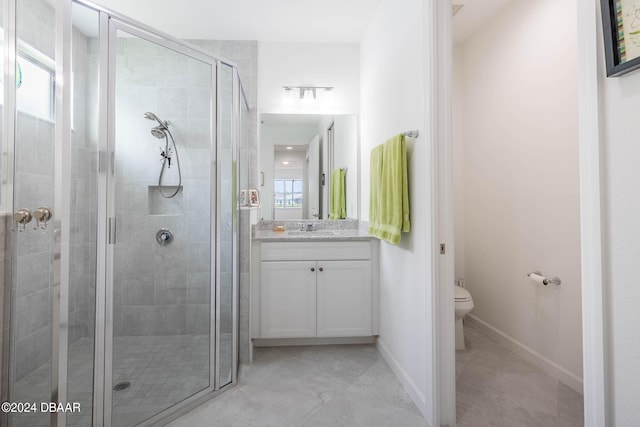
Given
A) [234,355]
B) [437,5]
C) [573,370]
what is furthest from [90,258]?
[573,370]

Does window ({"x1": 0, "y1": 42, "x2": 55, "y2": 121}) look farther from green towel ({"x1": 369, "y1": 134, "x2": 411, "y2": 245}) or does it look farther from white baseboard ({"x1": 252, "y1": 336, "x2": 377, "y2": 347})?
white baseboard ({"x1": 252, "y1": 336, "x2": 377, "y2": 347})

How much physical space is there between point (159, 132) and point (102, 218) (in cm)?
55

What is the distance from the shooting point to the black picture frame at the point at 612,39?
73cm

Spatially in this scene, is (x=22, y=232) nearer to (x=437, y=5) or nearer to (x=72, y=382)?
(x=72, y=382)

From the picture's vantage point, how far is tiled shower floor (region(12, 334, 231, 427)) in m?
1.24

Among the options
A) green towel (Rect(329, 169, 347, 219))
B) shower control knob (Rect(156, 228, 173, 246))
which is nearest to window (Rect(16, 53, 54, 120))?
shower control knob (Rect(156, 228, 173, 246))

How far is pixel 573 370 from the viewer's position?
1830mm

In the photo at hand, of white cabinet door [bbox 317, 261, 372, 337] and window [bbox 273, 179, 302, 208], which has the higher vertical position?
window [bbox 273, 179, 302, 208]

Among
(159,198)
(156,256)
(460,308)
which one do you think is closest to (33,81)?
(159,198)

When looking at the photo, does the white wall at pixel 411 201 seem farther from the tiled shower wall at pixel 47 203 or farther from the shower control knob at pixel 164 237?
the tiled shower wall at pixel 47 203

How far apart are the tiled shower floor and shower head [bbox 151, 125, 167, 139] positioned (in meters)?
1.03

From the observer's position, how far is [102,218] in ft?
4.36

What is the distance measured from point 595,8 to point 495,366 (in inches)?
84.0

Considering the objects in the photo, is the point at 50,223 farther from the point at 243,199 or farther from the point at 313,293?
the point at 313,293
